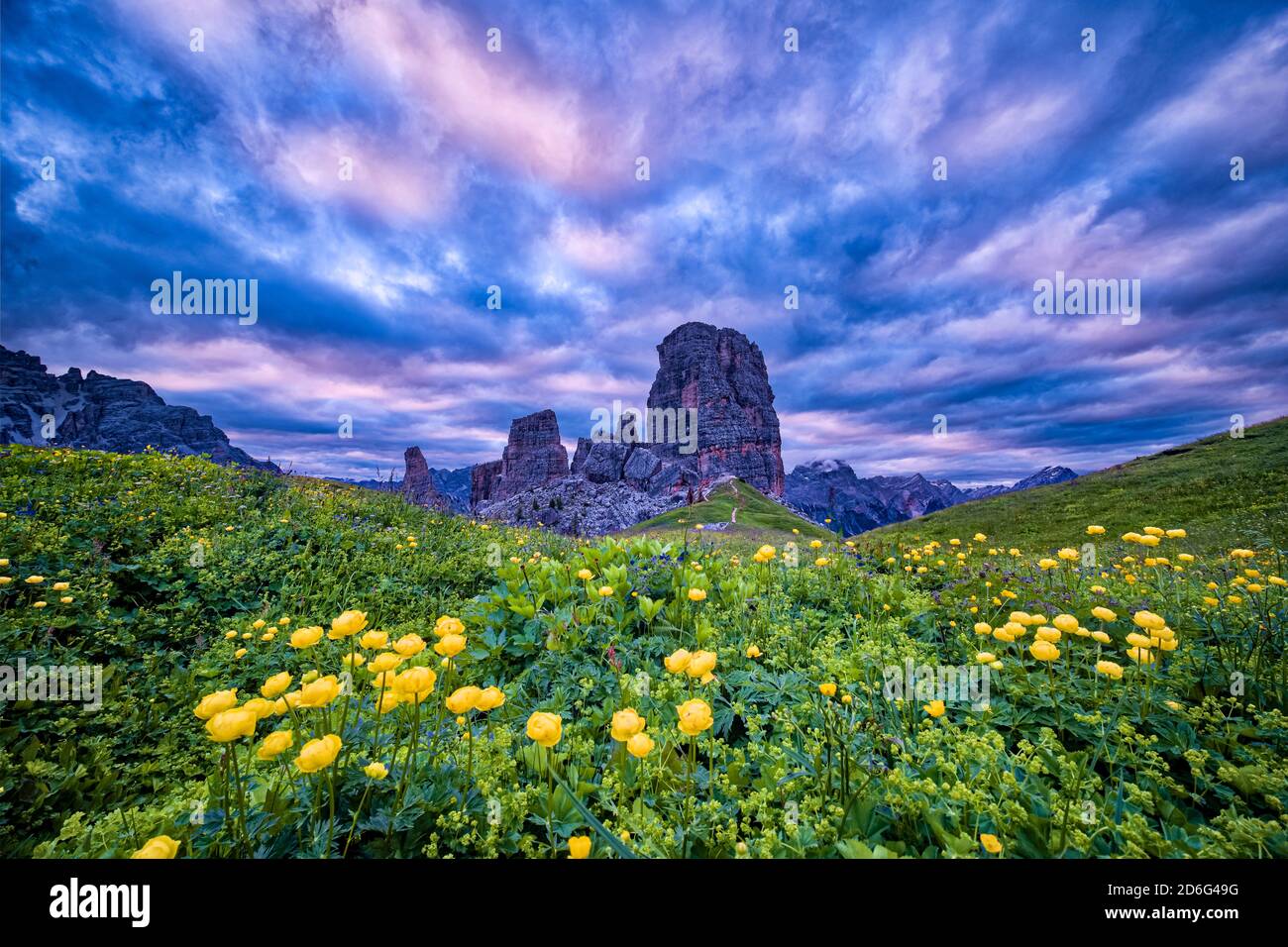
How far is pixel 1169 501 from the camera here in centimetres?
2467

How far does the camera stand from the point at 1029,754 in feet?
7.75

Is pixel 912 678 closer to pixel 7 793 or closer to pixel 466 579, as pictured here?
pixel 7 793

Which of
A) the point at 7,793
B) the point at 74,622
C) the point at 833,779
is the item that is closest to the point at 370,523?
the point at 74,622

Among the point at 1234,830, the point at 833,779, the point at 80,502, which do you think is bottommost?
the point at 833,779

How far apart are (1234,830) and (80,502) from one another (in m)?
12.1
